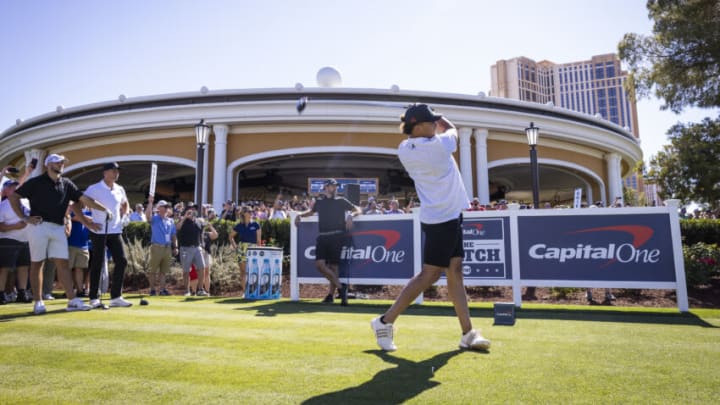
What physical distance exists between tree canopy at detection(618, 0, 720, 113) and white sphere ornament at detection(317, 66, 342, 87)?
13.7 m

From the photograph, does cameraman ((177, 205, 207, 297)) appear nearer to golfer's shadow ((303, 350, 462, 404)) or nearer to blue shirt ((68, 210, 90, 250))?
blue shirt ((68, 210, 90, 250))

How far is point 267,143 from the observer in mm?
22500

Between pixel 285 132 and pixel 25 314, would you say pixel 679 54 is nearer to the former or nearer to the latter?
pixel 285 132

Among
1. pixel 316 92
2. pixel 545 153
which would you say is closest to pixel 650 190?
pixel 545 153

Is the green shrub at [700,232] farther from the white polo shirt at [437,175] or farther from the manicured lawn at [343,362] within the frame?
the white polo shirt at [437,175]

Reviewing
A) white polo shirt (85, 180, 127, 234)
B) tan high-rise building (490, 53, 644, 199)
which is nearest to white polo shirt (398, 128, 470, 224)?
white polo shirt (85, 180, 127, 234)

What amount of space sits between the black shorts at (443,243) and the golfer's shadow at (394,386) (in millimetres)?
834

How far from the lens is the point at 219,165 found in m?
21.6

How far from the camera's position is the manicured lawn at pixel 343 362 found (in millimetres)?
2643

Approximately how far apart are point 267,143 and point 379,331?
64.3ft

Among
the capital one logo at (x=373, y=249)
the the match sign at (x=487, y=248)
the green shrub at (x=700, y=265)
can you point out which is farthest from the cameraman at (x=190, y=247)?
the green shrub at (x=700, y=265)

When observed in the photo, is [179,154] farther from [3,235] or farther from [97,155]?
[3,235]

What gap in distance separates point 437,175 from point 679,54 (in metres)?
16.5

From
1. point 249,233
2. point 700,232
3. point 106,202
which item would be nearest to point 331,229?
point 249,233
